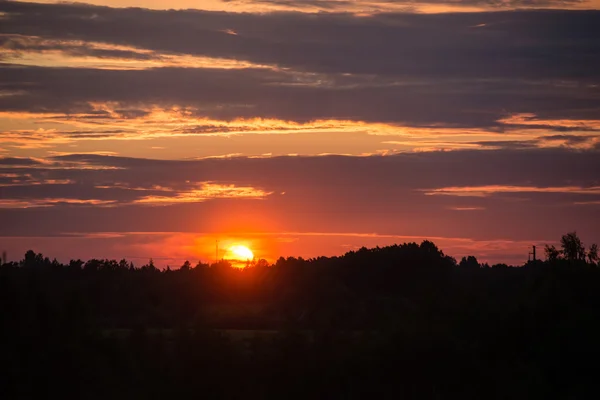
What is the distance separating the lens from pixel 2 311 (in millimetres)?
40875

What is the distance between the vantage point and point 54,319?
139ft

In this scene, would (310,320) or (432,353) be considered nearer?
(432,353)

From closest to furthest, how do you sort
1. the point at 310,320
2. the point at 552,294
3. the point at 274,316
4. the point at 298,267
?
the point at 552,294 → the point at 310,320 → the point at 274,316 → the point at 298,267

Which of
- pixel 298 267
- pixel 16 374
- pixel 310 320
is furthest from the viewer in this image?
pixel 298 267

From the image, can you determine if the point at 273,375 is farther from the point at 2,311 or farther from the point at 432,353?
the point at 2,311

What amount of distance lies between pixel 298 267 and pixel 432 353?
113ft

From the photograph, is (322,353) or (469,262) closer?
(322,353)

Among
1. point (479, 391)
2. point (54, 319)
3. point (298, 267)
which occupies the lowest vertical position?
point (479, 391)

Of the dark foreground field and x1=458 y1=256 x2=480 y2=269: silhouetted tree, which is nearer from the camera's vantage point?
the dark foreground field

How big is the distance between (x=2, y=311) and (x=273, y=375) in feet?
34.8

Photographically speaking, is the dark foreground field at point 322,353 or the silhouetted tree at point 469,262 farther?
the silhouetted tree at point 469,262

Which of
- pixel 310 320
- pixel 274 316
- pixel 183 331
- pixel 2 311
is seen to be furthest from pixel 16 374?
pixel 274 316

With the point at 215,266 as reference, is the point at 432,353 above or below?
below

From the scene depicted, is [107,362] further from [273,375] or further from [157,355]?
[273,375]
